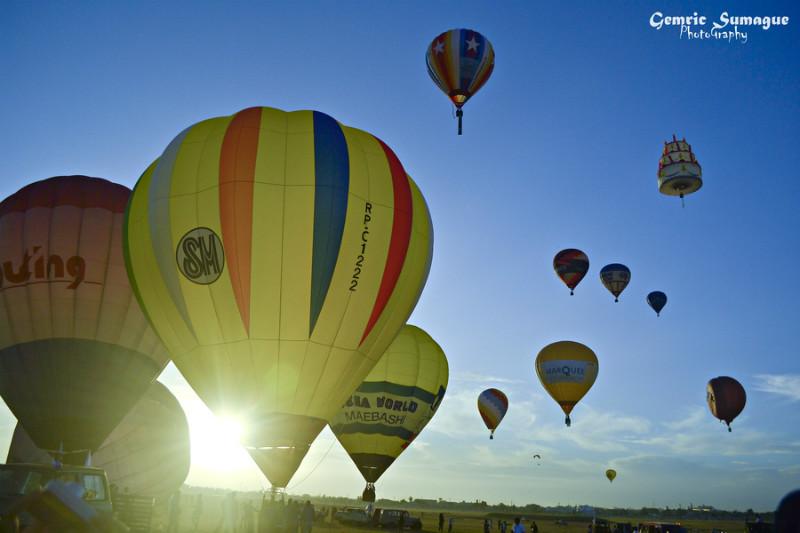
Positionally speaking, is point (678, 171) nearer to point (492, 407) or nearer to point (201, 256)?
point (492, 407)

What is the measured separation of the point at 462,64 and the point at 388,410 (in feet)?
43.4

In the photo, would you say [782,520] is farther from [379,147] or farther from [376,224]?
[379,147]

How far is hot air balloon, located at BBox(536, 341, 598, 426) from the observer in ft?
113

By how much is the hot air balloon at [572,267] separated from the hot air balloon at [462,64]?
15642 millimetres

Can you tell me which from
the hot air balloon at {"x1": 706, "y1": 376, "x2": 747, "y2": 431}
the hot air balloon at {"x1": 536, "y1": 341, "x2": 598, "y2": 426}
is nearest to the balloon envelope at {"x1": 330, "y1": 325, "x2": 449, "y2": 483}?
the hot air balloon at {"x1": 536, "y1": 341, "x2": 598, "y2": 426}

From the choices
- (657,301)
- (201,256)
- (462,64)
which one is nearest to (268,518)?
(201,256)

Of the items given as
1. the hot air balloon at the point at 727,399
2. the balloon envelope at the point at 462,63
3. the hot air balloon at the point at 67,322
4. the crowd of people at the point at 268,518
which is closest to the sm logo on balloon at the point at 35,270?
the hot air balloon at the point at 67,322

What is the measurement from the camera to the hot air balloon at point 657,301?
42125mm

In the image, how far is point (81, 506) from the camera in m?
A: 3.44

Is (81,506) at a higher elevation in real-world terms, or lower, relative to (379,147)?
lower

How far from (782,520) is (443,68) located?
75.1 feet

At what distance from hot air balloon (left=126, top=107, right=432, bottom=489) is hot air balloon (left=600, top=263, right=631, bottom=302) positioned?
28082 millimetres

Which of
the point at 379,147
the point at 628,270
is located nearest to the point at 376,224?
the point at 379,147

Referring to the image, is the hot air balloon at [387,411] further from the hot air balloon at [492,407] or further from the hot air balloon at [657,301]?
the hot air balloon at [657,301]
